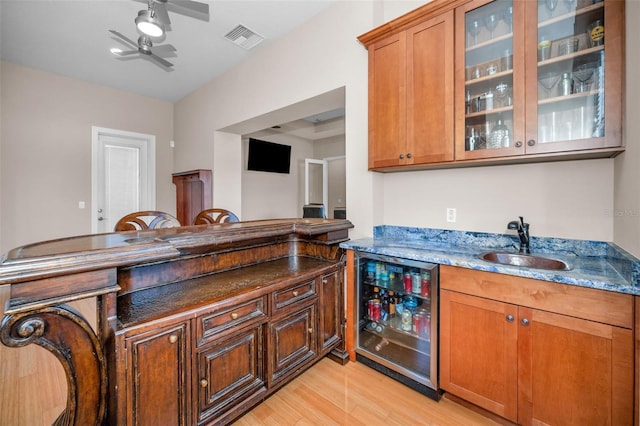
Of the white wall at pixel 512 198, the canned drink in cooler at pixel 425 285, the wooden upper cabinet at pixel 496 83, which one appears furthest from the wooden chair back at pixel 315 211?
the canned drink in cooler at pixel 425 285

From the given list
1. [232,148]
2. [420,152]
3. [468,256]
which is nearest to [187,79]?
[232,148]

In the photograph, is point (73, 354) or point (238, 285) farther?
point (238, 285)

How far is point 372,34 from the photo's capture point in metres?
2.20

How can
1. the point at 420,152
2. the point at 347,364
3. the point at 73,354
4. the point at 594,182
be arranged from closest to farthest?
the point at 73,354
the point at 594,182
the point at 420,152
the point at 347,364

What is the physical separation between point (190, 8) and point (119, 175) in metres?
3.56

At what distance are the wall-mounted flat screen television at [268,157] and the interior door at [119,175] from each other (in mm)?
1775

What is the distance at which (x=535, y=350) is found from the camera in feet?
4.59

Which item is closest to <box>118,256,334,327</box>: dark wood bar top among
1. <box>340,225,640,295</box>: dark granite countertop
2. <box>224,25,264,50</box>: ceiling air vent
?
<box>340,225,640,295</box>: dark granite countertop

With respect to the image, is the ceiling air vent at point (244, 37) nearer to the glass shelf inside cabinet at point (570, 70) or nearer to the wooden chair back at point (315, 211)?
the wooden chair back at point (315, 211)

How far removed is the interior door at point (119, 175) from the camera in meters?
4.47

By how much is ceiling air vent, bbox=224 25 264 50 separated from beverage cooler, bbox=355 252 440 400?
108 inches

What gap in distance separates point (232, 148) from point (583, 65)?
13.6ft

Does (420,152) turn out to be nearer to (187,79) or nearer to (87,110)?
(187,79)

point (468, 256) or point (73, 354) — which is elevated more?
point (468, 256)
